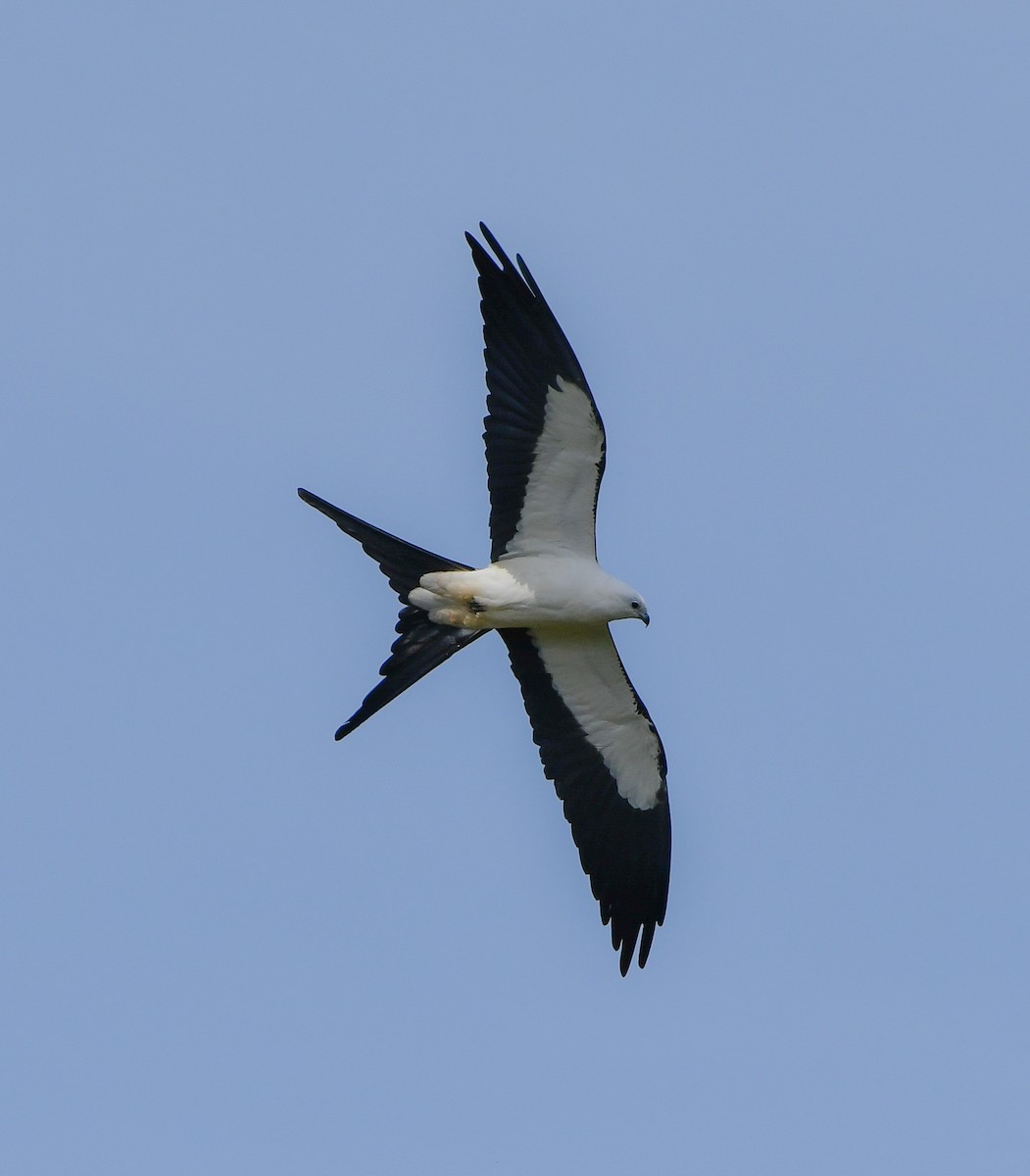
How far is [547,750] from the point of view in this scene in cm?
1202

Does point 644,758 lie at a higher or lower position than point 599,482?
lower

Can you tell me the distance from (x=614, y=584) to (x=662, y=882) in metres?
2.07

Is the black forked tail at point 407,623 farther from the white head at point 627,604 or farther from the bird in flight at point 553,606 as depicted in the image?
the white head at point 627,604

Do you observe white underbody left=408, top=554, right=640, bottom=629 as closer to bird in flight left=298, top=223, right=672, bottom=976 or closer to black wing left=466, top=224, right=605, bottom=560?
bird in flight left=298, top=223, right=672, bottom=976

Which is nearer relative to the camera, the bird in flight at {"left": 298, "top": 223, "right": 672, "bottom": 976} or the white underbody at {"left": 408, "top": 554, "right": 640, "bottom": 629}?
the bird in flight at {"left": 298, "top": 223, "right": 672, "bottom": 976}

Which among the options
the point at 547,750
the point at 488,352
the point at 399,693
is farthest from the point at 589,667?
the point at 488,352

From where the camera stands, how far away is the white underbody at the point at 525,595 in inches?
452

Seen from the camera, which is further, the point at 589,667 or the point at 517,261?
the point at 589,667

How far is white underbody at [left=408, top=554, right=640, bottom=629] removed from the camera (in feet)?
37.7

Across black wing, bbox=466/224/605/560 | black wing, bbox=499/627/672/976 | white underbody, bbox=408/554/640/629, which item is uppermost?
black wing, bbox=466/224/605/560

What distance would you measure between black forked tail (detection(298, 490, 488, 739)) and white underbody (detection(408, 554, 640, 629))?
57mm

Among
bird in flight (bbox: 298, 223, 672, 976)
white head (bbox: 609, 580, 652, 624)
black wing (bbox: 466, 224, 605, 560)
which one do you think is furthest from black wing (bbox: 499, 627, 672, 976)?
black wing (bbox: 466, 224, 605, 560)

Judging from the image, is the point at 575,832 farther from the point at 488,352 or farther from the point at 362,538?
the point at 488,352

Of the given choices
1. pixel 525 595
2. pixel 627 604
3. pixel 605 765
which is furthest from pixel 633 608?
pixel 605 765
